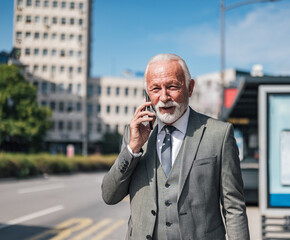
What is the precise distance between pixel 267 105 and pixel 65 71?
73.9 metres

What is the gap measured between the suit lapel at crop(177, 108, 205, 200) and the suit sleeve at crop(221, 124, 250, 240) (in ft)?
0.52

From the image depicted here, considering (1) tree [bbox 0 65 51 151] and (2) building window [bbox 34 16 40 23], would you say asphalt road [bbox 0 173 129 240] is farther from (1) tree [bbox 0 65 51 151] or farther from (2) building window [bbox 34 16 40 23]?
(2) building window [bbox 34 16 40 23]

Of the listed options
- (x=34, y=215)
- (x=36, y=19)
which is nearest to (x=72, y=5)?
(x=36, y=19)

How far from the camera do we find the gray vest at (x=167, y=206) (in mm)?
2348

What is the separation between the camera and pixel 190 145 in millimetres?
2439

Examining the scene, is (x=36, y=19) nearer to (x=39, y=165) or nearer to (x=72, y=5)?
(x=72, y=5)

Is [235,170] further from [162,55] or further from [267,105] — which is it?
[267,105]

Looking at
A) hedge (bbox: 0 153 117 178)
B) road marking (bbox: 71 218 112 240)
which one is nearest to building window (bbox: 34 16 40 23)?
hedge (bbox: 0 153 117 178)

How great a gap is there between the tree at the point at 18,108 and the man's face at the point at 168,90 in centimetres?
5056

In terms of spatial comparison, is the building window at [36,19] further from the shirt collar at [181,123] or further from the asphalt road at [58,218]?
the shirt collar at [181,123]

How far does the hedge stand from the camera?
25.5 metres

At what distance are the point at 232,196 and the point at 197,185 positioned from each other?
0.71 ft

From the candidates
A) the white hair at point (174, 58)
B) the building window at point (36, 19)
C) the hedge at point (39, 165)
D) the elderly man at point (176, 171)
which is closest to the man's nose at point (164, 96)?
the elderly man at point (176, 171)

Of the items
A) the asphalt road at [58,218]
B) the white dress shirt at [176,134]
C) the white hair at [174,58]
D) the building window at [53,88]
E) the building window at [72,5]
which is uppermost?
the building window at [72,5]
